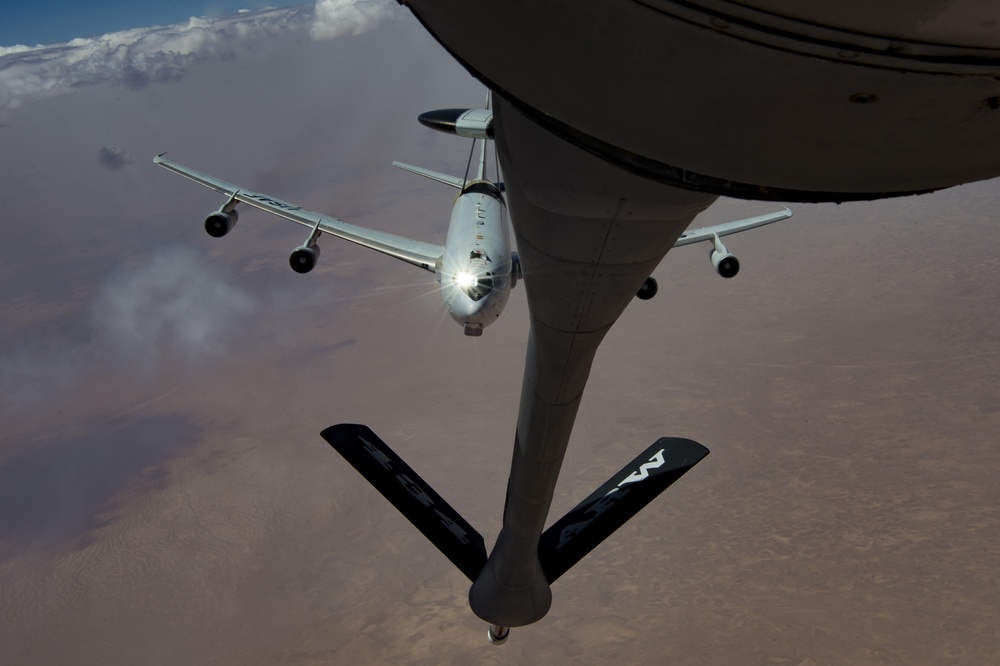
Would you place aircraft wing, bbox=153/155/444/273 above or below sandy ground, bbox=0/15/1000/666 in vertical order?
above

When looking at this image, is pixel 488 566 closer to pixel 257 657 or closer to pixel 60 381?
pixel 257 657

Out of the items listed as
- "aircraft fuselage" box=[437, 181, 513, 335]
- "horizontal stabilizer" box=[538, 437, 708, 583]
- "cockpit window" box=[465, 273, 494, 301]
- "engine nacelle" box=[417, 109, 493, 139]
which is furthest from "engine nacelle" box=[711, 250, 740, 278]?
"engine nacelle" box=[417, 109, 493, 139]

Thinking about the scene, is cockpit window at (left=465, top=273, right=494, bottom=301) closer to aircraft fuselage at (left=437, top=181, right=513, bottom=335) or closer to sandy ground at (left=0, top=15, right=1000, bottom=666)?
aircraft fuselage at (left=437, top=181, right=513, bottom=335)

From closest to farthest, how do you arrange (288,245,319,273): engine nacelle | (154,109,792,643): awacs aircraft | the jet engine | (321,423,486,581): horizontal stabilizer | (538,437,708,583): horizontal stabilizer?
(154,109,792,643): awacs aircraft, (321,423,486,581): horizontal stabilizer, (538,437,708,583): horizontal stabilizer, the jet engine, (288,245,319,273): engine nacelle

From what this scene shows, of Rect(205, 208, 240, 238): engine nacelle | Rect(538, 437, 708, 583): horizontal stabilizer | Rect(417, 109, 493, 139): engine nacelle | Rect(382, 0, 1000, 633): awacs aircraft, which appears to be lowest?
Rect(205, 208, 240, 238): engine nacelle

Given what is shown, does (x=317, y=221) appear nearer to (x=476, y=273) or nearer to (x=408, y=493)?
(x=476, y=273)

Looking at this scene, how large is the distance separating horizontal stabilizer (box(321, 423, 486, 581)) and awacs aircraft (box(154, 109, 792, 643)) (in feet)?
0.08

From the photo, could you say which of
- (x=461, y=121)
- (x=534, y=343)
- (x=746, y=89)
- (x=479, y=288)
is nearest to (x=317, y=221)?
(x=479, y=288)

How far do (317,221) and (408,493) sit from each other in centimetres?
1724

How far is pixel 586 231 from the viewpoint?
13.3 ft

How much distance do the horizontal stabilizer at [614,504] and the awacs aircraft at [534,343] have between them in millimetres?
25

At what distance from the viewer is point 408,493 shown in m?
13.4

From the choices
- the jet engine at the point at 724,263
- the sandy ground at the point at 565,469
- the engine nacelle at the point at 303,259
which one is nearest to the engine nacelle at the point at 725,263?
the jet engine at the point at 724,263

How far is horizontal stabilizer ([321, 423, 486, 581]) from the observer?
1298 cm
